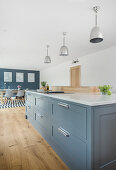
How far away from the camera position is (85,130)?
1016 millimetres

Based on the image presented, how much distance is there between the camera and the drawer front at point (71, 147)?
107cm

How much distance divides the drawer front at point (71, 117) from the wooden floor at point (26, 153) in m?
0.52

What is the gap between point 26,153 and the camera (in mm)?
1652

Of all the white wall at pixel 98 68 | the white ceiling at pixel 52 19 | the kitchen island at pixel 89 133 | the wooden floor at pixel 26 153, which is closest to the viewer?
the kitchen island at pixel 89 133

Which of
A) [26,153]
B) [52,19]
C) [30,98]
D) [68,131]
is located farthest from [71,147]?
[52,19]

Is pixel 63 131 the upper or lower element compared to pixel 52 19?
lower

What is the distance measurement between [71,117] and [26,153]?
1010mm

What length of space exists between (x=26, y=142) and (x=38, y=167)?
689 mm

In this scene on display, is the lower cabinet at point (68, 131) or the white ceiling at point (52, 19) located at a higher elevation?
the white ceiling at point (52, 19)

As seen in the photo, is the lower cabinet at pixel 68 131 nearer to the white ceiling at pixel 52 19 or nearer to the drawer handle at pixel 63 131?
the drawer handle at pixel 63 131

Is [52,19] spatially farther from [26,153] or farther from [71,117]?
[26,153]

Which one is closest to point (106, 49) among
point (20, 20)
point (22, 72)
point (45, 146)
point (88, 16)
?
point (88, 16)

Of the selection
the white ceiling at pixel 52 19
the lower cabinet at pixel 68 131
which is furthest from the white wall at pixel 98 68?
the lower cabinet at pixel 68 131

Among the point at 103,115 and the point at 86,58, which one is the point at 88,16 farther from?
the point at 86,58
